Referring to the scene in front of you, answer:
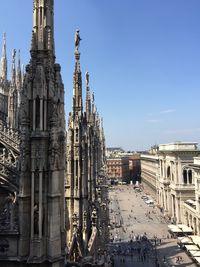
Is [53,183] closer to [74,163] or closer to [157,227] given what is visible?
[74,163]

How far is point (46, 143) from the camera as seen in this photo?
27.1 feet

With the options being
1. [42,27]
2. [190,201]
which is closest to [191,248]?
[190,201]

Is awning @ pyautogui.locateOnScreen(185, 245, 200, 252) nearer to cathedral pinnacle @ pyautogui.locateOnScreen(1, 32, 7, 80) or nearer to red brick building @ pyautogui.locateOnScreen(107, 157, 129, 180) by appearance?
cathedral pinnacle @ pyautogui.locateOnScreen(1, 32, 7, 80)

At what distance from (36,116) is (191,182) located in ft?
200

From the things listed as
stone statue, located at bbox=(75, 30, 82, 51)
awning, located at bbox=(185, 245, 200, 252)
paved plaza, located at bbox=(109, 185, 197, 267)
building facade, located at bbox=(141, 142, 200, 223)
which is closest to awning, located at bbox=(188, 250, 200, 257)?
awning, located at bbox=(185, 245, 200, 252)

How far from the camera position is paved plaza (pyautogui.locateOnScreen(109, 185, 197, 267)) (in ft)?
136

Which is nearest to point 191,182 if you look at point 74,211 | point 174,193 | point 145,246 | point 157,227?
point 174,193

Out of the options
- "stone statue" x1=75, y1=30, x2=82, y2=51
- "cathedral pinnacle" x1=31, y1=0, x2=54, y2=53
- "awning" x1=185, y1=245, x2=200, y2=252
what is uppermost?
"stone statue" x1=75, y1=30, x2=82, y2=51

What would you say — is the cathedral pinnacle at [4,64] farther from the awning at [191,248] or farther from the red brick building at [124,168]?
the red brick building at [124,168]

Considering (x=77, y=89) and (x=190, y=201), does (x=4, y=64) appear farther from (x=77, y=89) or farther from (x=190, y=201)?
(x=190, y=201)

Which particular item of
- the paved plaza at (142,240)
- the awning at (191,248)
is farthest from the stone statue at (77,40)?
the awning at (191,248)

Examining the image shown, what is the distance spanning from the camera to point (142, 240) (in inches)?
1988

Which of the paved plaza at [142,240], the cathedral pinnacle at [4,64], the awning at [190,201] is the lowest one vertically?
the paved plaza at [142,240]

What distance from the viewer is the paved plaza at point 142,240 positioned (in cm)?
4144
